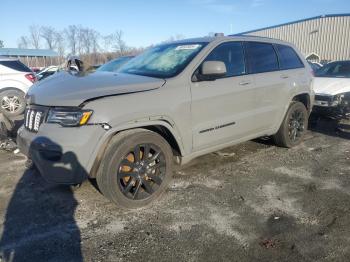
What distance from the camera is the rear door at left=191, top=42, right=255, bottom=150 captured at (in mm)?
4020

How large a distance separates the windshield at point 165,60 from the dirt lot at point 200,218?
1508 mm

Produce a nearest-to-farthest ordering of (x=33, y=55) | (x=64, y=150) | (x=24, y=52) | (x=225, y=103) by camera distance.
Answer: (x=64, y=150), (x=225, y=103), (x=24, y=52), (x=33, y=55)

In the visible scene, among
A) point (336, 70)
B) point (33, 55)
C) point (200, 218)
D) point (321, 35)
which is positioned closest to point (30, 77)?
point (200, 218)

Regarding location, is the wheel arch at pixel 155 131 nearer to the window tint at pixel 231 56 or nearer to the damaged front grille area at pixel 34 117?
the damaged front grille area at pixel 34 117

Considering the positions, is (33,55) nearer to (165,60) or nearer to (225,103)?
(165,60)

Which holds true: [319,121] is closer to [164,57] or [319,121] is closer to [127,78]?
[164,57]

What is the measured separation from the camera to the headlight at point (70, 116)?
317cm

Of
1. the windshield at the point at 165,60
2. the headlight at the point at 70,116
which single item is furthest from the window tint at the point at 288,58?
the headlight at the point at 70,116

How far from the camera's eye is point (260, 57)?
4.95 metres

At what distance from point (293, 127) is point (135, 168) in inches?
132

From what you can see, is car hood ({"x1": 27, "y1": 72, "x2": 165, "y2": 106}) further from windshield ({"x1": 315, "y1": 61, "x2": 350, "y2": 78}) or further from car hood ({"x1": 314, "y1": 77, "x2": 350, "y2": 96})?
windshield ({"x1": 315, "y1": 61, "x2": 350, "y2": 78})

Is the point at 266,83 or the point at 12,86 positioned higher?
the point at 266,83

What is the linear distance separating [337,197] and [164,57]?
9.25 ft

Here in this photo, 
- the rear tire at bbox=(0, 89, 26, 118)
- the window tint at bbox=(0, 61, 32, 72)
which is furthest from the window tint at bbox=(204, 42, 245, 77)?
the window tint at bbox=(0, 61, 32, 72)
